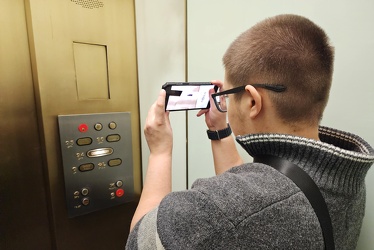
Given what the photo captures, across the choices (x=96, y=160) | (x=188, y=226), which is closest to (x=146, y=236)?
(x=188, y=226)

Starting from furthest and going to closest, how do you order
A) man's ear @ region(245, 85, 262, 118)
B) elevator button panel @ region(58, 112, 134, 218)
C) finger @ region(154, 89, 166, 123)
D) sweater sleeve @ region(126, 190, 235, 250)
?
elevator button panel @ region(58, 112, 134, 218) < finger @ region(154, 89, 166, 123) < man's ear @ region(245, 85, 262, 118) < sweater sleeve @ region(126, 190, 235, 250)

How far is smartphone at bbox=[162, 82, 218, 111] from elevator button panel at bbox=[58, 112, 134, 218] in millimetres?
253

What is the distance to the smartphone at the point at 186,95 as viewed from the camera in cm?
68

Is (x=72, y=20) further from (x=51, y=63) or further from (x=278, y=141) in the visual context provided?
(x=278, y=141)

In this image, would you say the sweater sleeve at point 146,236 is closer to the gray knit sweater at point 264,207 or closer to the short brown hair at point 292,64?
the gray knit sweater at point 264,207

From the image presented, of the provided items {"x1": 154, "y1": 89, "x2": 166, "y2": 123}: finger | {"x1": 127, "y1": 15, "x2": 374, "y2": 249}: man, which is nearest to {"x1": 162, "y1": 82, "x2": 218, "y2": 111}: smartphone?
{"x1": 154, "y1": 89, "x2": 166, "y2": 123}: finger

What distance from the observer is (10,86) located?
0.70 meters

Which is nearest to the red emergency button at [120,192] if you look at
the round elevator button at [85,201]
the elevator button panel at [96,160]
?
the elevator button panel at [96,160]

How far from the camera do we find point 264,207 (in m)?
0.40

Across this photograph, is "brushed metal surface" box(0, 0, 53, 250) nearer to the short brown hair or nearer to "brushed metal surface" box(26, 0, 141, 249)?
"brushed metal surface" box(26, 0, 141, 249)

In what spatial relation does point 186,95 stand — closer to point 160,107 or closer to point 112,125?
point 160,107

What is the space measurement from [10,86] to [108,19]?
37 centimetres

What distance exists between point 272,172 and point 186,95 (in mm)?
364

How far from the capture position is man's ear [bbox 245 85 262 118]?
502 mm
